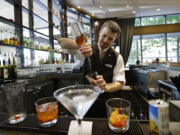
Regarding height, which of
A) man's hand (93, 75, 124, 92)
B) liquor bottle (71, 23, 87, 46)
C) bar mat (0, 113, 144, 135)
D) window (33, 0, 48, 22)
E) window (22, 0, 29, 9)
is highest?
window (33, 0, 48, 22)

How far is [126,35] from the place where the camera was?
20.1 ft

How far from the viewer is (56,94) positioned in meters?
0.57

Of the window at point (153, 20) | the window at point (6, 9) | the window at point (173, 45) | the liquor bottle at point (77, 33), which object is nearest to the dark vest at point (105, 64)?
the liquor bottle at point (77, 33)

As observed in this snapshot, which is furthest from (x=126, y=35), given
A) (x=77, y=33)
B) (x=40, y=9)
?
(x=77, y=33)

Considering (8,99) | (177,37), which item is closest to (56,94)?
(8,99)

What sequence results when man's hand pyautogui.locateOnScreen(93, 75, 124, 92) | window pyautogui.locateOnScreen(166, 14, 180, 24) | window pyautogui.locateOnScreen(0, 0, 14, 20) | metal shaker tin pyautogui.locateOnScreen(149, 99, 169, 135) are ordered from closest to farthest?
metal shaker tin pyautogui.locateOnScreen(149, 99, 169, 135), man's hand pyautogui.locateOnScreen(93, 75, 124, 92), window pyautogui.locateOnScreen(0, 0, 14, 20), window pyautogui.locateOnScreen(166, 14, 180, 24)

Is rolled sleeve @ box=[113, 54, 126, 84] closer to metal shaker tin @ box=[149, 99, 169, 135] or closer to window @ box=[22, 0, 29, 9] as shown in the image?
metal shaker tin @ box=[149, 99, 169, 135]

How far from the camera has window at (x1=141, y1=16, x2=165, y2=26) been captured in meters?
6.05

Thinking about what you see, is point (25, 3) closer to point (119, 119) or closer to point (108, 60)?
point (108, 60)

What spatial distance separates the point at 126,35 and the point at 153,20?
1786 millimetres

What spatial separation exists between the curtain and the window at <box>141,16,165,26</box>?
735 mm

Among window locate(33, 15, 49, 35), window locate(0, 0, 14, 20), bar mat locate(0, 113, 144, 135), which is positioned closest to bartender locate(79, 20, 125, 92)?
bar mat locate(0, 113, 144, 135)

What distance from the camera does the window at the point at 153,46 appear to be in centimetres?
619

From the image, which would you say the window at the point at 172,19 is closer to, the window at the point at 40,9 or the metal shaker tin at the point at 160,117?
the window at the point at 40,9
